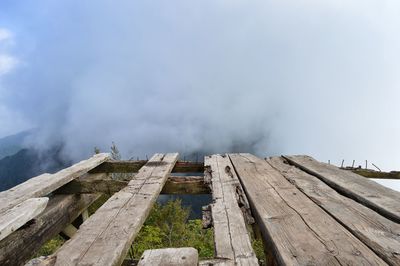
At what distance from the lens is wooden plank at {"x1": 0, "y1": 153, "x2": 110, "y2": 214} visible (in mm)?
3189

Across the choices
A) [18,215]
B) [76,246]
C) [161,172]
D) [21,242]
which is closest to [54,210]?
[21,242]

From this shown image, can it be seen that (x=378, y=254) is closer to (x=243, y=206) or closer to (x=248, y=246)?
(x=248, y=246)

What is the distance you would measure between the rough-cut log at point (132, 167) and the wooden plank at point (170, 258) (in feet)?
12.1

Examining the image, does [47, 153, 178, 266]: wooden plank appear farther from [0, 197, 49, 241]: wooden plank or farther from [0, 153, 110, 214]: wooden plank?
[0, 153, 110, 214]: wooden plank

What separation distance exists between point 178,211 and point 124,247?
11.0 metres

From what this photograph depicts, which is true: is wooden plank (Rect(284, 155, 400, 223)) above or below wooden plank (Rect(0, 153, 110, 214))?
above

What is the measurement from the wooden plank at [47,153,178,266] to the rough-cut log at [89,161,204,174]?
2.07 m

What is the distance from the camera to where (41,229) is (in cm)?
392

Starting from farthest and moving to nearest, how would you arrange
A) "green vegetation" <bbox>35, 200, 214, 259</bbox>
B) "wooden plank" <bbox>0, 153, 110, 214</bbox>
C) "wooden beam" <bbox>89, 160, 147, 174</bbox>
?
"green vegetation" <bbox>35, 200, 214, 259</bbox> → "wooden beam" <bbox>89, 160, 147, 174</bbox> → "wooden plank" <bbox>0, 153, 110, 214</bbox>

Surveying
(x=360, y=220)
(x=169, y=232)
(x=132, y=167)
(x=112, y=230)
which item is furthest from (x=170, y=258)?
(x=169, y=232)

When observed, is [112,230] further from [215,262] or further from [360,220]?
[360,220]

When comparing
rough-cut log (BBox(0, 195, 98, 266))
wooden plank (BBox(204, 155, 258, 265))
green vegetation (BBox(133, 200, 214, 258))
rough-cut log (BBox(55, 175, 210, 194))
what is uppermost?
wooden plank (BBox(204, 155, 258, 265))

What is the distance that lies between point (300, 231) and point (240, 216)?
51 cm

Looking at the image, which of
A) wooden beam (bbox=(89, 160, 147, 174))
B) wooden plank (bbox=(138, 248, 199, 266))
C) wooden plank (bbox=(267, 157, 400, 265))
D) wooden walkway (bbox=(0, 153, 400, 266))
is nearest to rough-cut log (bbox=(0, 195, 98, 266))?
wooden walkway (bbox=(0, 153, 400, 266))
